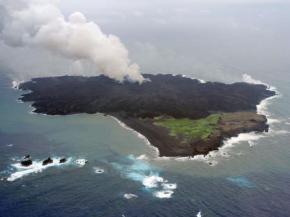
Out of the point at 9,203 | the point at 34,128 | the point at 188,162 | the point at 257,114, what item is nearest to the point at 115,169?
the point at 188,162

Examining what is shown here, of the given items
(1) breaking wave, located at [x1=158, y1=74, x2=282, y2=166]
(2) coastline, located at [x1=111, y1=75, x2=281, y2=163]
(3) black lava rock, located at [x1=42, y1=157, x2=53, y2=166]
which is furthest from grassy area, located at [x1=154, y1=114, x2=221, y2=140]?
(3) black lava rock, located at [x1=42, y1=157, x2=53, y2=166]

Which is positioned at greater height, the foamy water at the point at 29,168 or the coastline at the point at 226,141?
the coastline at the point at 226,141

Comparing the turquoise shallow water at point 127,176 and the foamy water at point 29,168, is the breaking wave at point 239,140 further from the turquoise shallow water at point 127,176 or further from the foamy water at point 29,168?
the foamy water at point 29,168

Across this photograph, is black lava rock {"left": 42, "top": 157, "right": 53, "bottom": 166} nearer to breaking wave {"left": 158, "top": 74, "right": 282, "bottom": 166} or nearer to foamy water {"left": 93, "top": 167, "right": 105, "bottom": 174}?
foamy water {"left": 93, "top": 167, "right": 105, "bottom": 174}

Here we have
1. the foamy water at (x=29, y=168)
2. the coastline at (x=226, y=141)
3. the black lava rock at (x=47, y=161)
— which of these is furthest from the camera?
the coastline at (x=226, y=141)

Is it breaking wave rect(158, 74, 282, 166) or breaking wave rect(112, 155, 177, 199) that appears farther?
breaking wave rect(158, 74, 282, 166)

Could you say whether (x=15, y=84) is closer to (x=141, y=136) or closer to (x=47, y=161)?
(x=141, y=136)

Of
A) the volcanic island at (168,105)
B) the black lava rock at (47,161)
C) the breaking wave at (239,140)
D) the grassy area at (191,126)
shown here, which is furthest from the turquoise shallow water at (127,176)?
the grassy area at (191,126)

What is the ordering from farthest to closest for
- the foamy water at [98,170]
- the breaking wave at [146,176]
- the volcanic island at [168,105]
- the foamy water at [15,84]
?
the foamy water at [15,84], the volcanic island at [168,105], the foamy water at [98,170], the breaking wave at [146,176]
